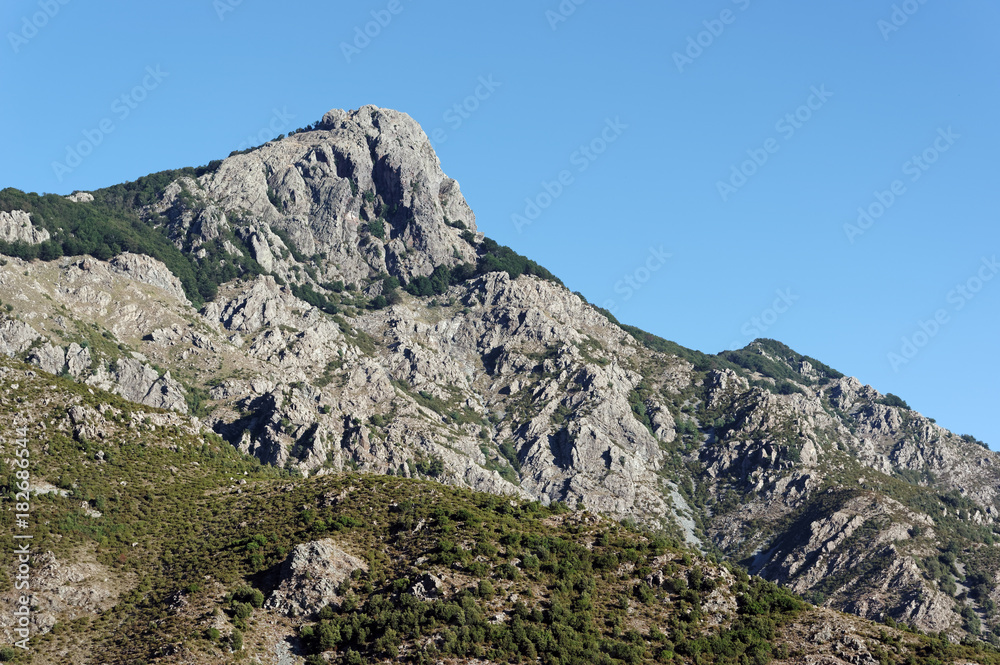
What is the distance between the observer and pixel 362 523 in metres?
111

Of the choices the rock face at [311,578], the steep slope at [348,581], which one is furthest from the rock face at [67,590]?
the rock face at [311,578]

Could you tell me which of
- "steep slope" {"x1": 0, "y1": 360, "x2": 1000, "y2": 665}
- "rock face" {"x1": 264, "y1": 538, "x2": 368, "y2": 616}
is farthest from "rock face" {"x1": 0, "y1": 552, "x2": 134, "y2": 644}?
"rock face" {"x1": 264, "y1": 538, "x2": 368, "y2": 616}

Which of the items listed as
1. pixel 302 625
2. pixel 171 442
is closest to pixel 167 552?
pixel 302 625

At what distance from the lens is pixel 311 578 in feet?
320

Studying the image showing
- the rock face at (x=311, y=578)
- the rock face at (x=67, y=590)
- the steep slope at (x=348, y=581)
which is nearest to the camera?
the steep slope at (x=348, y=581)

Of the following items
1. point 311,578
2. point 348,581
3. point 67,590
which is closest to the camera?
point 67,590

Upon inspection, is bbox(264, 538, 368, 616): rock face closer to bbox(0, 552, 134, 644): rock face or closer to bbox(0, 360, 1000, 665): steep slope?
bbox(0, 360, 1000, 665): steep slope

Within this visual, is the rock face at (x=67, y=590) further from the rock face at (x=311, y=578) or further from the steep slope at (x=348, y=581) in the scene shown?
the rock face at (x=311, y=578)

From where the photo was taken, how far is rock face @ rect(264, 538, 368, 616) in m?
95.6

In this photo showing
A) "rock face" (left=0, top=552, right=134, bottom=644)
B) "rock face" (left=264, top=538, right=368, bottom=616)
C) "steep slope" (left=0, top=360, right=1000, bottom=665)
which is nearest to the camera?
"steep slope" (left=0, top=360, right=1000, bottom=665)

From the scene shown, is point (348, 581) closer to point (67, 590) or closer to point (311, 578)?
point (311, 578)

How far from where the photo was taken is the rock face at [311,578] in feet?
314

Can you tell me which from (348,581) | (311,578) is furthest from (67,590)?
(348,581)

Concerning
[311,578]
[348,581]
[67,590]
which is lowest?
[67,590]
